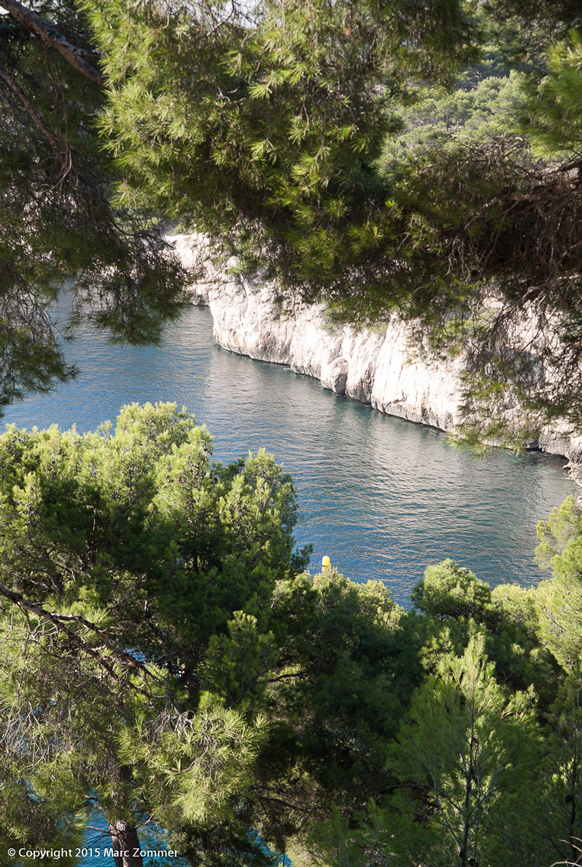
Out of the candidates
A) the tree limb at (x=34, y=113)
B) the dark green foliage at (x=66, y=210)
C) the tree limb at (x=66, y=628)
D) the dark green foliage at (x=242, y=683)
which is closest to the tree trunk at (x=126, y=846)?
the dark green foliage at (x=242, y=683)

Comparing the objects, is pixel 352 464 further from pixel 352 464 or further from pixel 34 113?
pixel 34 113

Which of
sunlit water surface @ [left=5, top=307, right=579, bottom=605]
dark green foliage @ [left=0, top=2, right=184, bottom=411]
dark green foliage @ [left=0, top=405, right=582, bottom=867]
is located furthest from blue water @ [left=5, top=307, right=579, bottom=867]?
dark green foliage @ [left=0, top=2, right=184, bottom=411]

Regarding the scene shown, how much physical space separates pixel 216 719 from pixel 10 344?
330 centimetres

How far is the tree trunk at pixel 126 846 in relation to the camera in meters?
6.35

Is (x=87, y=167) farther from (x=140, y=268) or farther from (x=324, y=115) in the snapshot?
(x=324, y=115)

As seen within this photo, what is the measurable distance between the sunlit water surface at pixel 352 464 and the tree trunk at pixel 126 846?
1294 centimetres

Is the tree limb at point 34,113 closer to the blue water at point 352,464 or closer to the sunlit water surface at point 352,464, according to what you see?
the blue water at point 352,464

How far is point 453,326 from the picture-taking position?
3.65 meters

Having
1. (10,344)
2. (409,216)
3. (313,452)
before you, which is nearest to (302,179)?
(409,216)

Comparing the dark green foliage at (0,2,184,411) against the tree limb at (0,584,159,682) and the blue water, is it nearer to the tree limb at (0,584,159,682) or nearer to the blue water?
the tree limb at (0,584,159,682)

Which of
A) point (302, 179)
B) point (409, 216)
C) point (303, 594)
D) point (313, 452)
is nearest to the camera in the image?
point (302, 179)

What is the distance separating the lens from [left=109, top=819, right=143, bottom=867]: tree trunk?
250 inches

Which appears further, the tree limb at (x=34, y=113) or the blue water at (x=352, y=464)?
the blue water at (x=352, y=464)

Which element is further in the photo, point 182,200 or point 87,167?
point 87,167
